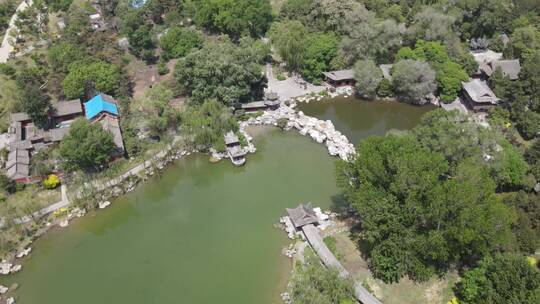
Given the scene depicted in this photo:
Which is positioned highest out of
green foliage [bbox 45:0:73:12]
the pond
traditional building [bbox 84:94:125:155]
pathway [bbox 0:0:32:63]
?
green foliage [bbox 45:0:73:12]

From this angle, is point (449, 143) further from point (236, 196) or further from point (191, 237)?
point (191, 237)

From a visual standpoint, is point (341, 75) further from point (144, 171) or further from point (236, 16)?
point (144, 171)

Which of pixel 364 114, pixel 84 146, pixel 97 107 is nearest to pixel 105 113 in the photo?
pixel 97 107

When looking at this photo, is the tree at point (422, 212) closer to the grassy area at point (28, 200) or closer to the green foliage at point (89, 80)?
the grassy area at point (28, 200)

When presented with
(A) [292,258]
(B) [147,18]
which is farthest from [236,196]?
(B) [147,18]

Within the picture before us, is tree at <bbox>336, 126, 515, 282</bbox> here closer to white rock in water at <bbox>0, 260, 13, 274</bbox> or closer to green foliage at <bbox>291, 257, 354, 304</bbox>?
green foliage at <bbox>291, 257, 354, 304</bbox>

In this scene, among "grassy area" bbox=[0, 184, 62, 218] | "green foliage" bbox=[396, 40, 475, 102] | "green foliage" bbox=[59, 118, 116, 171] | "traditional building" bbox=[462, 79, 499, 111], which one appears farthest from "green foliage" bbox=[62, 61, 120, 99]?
"traditional building" bbox=[462, 79, 499, 111]
